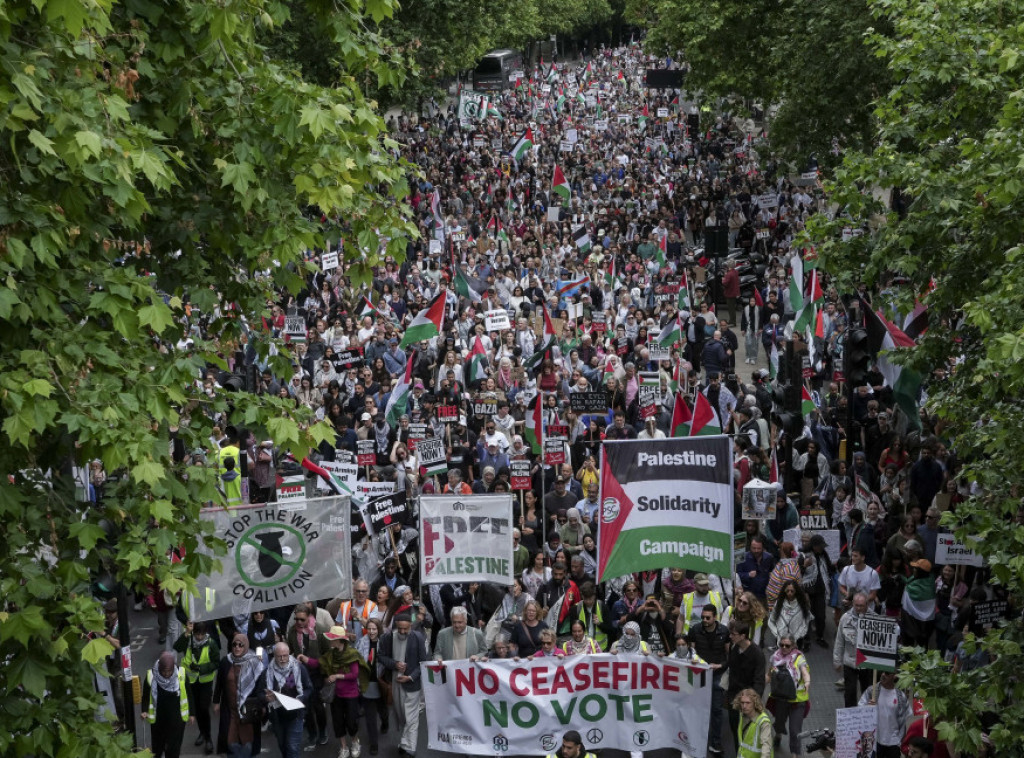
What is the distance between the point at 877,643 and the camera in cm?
1257

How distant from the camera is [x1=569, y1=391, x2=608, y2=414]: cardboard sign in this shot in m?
19.9

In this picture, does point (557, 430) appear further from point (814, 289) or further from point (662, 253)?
point (662, 253)

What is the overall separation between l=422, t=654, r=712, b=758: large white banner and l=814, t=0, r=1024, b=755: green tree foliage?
2883mm

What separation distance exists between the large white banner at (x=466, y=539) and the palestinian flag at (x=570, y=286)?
567 inches

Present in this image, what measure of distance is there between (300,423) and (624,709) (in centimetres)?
498

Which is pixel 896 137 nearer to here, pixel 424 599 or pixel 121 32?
pixel 424 599

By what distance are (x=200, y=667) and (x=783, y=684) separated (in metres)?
5.28

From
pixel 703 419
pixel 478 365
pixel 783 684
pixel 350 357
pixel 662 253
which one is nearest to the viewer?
pixel 783 684

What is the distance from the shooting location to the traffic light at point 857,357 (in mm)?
17438

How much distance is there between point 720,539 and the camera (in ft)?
45.2

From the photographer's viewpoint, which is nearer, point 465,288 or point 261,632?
point 261,632

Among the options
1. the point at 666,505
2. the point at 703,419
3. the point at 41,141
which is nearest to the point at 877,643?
the point at 666,505

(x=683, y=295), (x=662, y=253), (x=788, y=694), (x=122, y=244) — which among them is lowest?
(x=788, y=694)

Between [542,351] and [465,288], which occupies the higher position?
[465,288]
